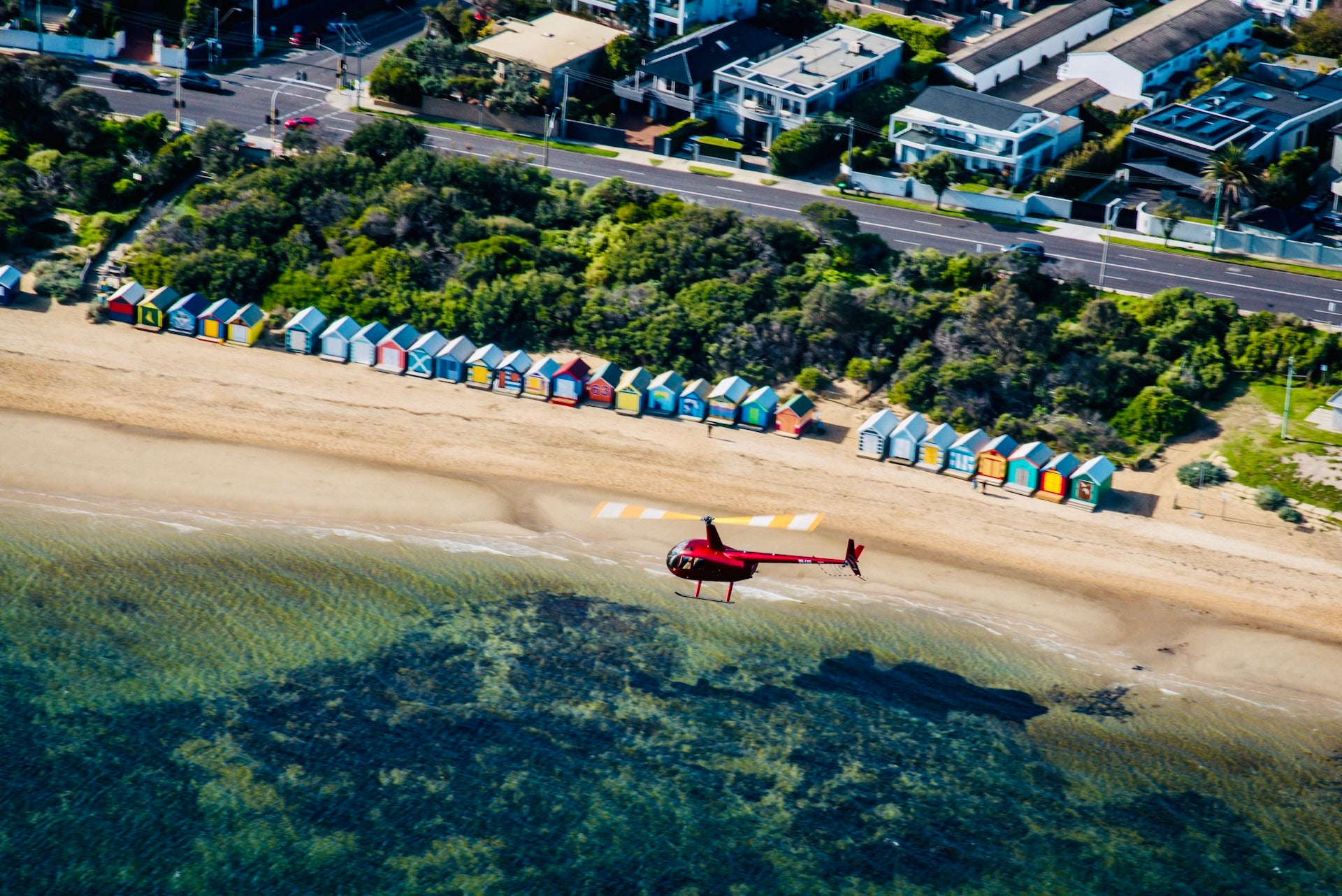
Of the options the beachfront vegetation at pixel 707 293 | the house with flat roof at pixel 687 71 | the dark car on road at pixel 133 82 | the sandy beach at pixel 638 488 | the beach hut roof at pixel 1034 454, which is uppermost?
the house with flat roof at pixel 687 71

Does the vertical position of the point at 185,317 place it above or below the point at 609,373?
below

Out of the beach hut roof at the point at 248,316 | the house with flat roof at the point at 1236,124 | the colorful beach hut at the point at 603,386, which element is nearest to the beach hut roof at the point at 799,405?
A: the colorful beach hut at the point at 603,386

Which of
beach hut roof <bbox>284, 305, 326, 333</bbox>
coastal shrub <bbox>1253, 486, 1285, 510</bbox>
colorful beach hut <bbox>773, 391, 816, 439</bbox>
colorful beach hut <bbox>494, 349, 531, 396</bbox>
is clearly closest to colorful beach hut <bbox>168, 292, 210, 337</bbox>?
beach hut roof <bbox>284, 305, 326, 333</bbox>

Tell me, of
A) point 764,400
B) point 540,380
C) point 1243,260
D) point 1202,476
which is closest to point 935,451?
point 764,400

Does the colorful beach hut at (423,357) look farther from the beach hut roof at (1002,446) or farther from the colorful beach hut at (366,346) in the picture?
the beach hut roof at (1002,446)

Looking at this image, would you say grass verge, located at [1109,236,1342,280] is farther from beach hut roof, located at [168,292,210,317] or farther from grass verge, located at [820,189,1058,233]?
beach hut roof, located at [168,292,210,317]

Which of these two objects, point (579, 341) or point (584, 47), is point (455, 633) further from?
point (584, 47)

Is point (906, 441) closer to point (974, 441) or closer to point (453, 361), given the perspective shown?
point (974, 441)
